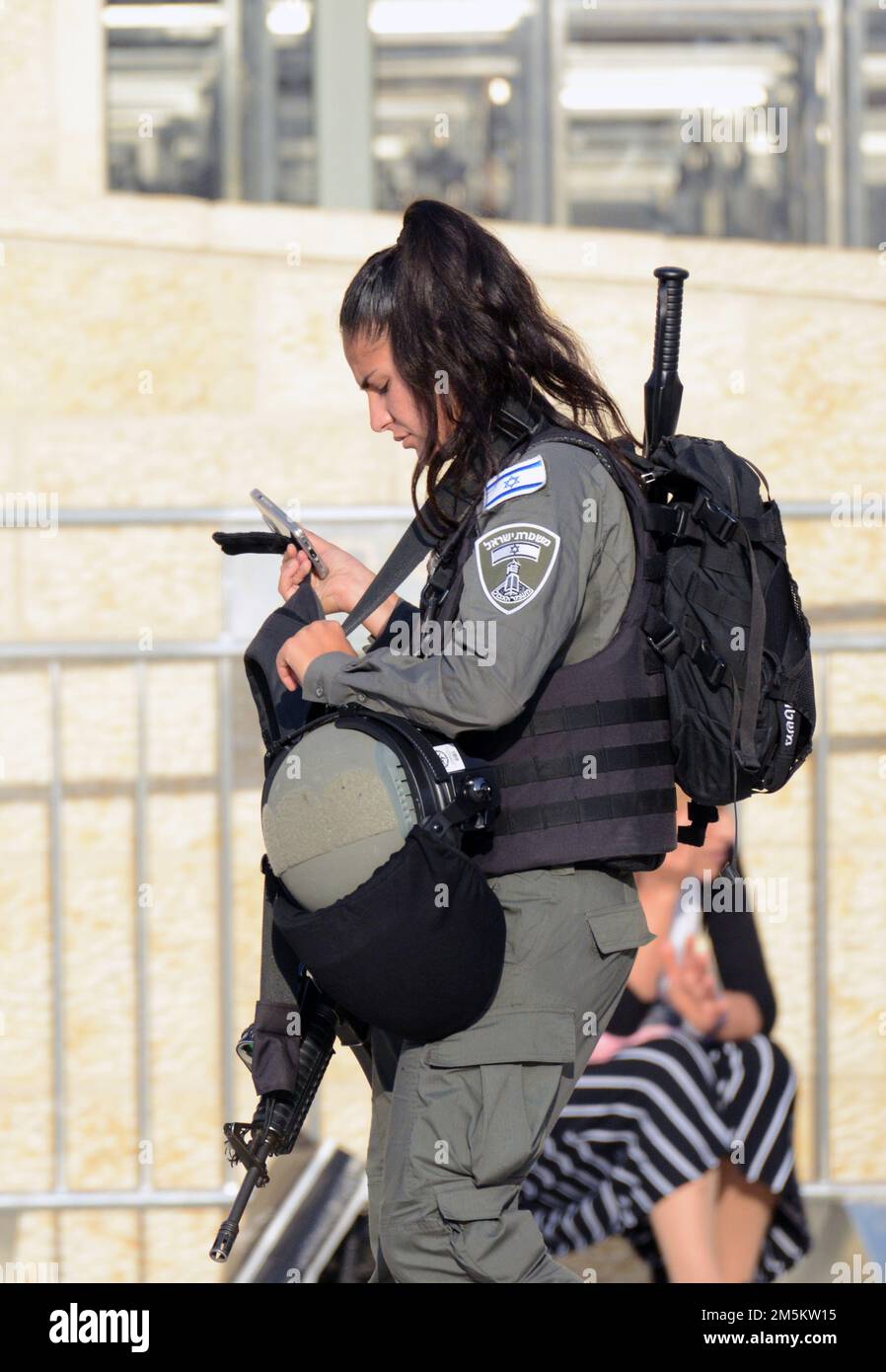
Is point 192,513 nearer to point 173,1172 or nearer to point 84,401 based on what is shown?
point 84,401

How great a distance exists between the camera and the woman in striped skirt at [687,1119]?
4055 mm

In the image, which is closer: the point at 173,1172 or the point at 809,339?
the point at 173,1172

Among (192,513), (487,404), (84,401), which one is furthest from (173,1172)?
(487,404)

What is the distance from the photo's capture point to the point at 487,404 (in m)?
2.41

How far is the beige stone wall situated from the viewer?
173 inches

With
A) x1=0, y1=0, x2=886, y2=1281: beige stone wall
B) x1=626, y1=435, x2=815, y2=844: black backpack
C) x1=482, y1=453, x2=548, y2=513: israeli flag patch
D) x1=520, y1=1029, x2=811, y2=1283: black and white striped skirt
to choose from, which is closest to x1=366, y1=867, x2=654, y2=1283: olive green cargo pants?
x1=626, y1=435, x2=815, y2=844: black backpack

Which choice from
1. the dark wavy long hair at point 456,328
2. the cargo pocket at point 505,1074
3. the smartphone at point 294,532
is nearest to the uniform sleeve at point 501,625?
the dark wavy long hair at point 456,328

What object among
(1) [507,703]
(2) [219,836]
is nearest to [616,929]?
(1) [507,703]

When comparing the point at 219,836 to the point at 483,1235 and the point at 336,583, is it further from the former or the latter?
the point at 483,1235

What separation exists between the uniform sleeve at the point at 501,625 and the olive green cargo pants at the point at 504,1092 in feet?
1.01

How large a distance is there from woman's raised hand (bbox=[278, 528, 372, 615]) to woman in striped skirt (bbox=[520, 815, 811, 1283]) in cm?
189

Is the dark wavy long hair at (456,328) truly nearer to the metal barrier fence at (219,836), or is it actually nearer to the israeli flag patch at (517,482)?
the israeli flag patch at (517,482)

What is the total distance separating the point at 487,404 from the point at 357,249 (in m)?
2.51

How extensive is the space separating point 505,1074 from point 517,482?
83 centimetres
